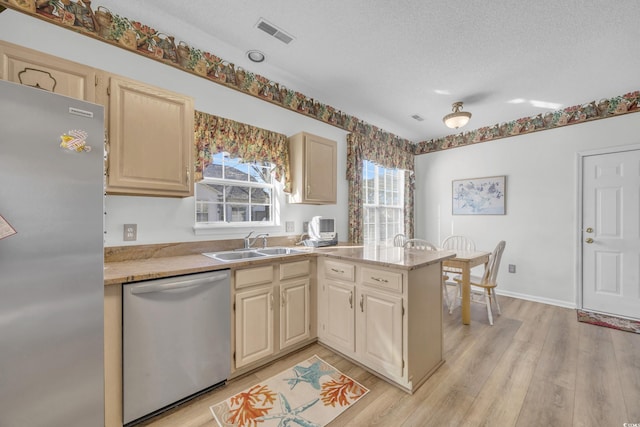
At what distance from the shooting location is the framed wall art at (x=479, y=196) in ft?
13.3

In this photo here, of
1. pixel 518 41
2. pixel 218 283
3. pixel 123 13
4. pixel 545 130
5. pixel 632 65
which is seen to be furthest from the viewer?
pixel 545 130

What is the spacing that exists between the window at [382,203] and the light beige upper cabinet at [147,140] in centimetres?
267

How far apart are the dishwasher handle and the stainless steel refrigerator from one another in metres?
0.18

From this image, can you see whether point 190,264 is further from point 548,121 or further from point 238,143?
point 548,121

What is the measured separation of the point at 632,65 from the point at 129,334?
4.71 meters

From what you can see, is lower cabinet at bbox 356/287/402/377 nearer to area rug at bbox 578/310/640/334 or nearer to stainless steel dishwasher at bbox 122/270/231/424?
stainless steel dishwasher at bbox 122/270/231/424

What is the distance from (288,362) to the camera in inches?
84.3

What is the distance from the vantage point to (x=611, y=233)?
10.5 ft

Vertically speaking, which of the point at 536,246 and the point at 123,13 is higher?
the point at 123,13

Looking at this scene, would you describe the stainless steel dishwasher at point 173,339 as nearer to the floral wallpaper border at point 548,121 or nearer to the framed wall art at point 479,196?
the framed wall art at point 479,196

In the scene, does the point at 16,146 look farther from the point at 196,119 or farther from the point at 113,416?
the point at 113,416

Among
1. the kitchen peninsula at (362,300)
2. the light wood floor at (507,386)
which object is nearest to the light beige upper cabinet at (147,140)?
the kitchen peninsula at (362,300)

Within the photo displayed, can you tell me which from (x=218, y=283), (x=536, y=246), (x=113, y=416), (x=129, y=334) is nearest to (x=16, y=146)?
(x=129, y=334)

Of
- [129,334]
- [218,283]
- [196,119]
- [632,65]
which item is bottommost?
[129,334]
